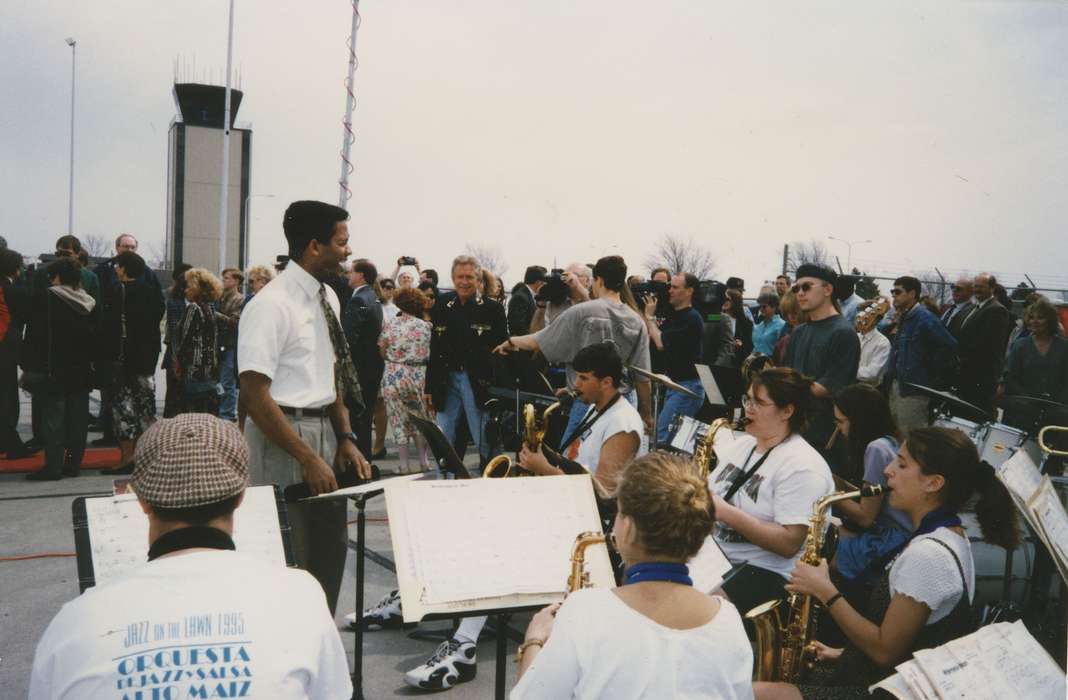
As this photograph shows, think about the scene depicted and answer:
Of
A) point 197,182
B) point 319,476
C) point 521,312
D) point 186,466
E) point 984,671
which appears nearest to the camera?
point 186,466

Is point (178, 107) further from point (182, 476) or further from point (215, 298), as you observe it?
point (182, 476)

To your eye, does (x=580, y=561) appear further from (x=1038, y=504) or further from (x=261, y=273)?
(x=261, y=273)

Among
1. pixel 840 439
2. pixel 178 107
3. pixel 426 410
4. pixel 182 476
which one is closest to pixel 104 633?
pixel 182 476

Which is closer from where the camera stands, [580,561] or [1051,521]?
[580,561]

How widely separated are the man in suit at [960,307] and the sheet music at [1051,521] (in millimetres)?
5832

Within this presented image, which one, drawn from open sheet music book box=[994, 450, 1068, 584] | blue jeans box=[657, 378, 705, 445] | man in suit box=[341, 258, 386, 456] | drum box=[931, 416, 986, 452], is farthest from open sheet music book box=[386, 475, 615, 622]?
man in suit box=[341, 258, 386, 456]

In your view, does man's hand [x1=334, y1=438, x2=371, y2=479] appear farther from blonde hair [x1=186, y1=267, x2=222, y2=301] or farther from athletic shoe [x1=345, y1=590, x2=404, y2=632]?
blonde hair [x1=186, y1=267, x2=222, y2=301]

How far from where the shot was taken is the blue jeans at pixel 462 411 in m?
6.56

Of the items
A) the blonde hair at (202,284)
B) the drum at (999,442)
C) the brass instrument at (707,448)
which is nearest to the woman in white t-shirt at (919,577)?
the brass instrument at (707,448)

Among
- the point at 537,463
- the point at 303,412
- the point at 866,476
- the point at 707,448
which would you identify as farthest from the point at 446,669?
the point at 866,476

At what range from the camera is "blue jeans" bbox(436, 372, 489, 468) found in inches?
258

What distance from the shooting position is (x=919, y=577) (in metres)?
2.72

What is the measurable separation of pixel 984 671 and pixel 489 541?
53.8 inches

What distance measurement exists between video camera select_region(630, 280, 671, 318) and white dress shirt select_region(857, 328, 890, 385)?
5.87 feet
